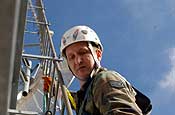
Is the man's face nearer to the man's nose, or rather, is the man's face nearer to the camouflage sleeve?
the man's nose

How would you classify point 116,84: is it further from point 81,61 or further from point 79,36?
point 79,36

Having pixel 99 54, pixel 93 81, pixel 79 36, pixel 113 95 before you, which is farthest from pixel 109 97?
pixel 79 36

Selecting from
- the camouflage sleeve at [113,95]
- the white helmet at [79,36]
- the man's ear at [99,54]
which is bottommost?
the camouflage sleeve at [113,95]

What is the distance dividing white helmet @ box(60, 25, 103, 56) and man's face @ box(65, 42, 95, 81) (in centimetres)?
16

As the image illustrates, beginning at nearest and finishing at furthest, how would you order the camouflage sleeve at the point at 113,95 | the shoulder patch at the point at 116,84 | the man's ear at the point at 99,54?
the camouflage sleeve at the point at 113,95
the shoulder patch at the point at 116,84
the man's ear at the point at 99,54

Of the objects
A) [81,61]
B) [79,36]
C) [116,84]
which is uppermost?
[79,36]

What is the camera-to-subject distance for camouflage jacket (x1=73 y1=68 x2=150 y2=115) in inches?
114

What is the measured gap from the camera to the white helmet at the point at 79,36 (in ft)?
13.6

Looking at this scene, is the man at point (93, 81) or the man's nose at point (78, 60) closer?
the man at point (93, 81)

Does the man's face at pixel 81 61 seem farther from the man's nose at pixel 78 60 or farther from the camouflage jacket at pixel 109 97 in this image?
the camouflage jacket at pixel 109 97

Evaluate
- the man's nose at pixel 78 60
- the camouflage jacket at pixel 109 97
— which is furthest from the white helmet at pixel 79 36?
the camouflage jacket at pixel 109 97

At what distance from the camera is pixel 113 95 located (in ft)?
9.85

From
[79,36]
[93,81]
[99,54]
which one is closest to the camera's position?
[93,81]

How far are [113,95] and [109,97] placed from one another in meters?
0.03
